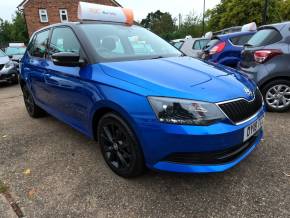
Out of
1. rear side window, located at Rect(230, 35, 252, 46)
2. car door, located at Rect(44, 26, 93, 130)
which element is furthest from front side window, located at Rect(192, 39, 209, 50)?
car door, located at Rect(44, 26, 93, 130)

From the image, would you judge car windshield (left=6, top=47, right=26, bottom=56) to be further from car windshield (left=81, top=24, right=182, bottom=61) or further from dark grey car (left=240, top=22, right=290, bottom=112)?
dark grey car (left=240, top=22, right=290, bottom=112)

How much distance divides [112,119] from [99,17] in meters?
1.78

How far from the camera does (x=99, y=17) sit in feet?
12.4

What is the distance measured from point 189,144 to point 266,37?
3345 mm

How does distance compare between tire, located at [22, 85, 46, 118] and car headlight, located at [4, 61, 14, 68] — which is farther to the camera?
car headlight, located at [4, 61, 14, 68]

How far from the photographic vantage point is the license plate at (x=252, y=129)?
241cm

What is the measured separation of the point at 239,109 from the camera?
2383 millimetres

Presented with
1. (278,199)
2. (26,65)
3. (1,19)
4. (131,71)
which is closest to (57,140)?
(26,65)

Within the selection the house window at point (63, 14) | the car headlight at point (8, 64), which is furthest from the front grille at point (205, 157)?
the house window at point (63, 14)

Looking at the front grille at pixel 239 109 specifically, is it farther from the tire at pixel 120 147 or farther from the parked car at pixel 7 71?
the parked car at pixel 7 71

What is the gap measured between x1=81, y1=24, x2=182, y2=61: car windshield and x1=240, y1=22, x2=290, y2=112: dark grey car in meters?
1.71

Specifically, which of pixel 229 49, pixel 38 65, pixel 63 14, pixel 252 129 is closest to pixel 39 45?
pixel 38 65

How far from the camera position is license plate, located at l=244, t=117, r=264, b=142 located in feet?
7.92

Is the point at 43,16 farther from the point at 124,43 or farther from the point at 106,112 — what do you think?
the point at 106,112
